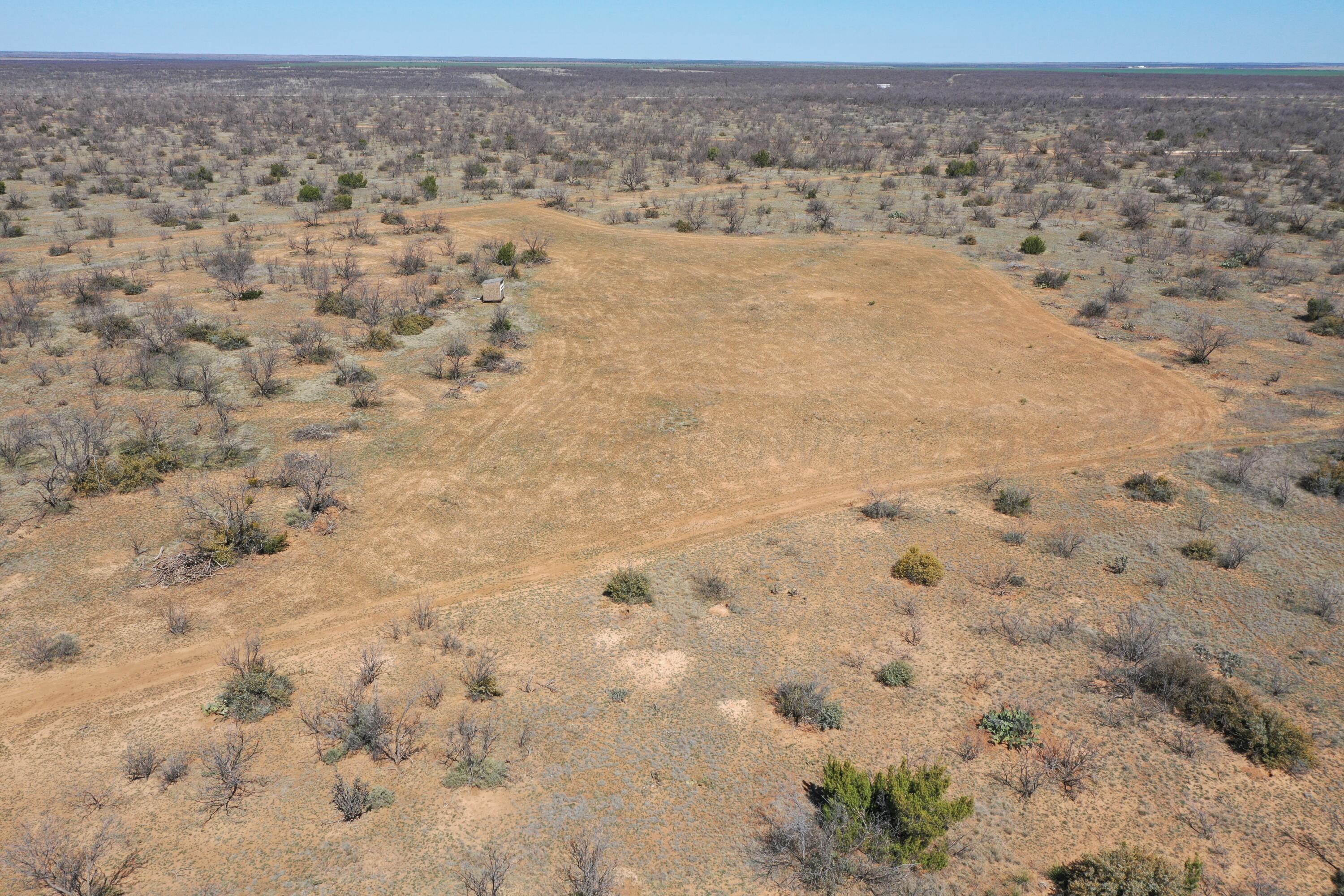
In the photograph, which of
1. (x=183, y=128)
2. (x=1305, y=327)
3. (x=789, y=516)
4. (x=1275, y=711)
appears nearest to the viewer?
(x=1275, y=711)

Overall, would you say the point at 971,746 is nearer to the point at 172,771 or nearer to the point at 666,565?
the point at 666,565

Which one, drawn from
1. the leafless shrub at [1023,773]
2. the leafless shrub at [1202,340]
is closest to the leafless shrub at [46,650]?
the leafless shrub at [1023,773]

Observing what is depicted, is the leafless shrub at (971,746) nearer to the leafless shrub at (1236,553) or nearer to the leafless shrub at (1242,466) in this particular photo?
the leafless shrub at (1236,553)

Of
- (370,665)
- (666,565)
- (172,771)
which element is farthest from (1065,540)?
(172,771)

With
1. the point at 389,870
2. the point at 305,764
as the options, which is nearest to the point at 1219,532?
the point at 389,870

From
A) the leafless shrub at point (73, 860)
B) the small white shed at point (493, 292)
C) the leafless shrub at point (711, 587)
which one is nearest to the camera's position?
the leafless shrub at point (73, 860)

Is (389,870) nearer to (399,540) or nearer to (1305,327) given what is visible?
(399,540)

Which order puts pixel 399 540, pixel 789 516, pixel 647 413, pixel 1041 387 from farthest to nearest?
1. pixel 1041 387
2. pixel 647 413
3. pixel 789 516
4. pixel 399 540
